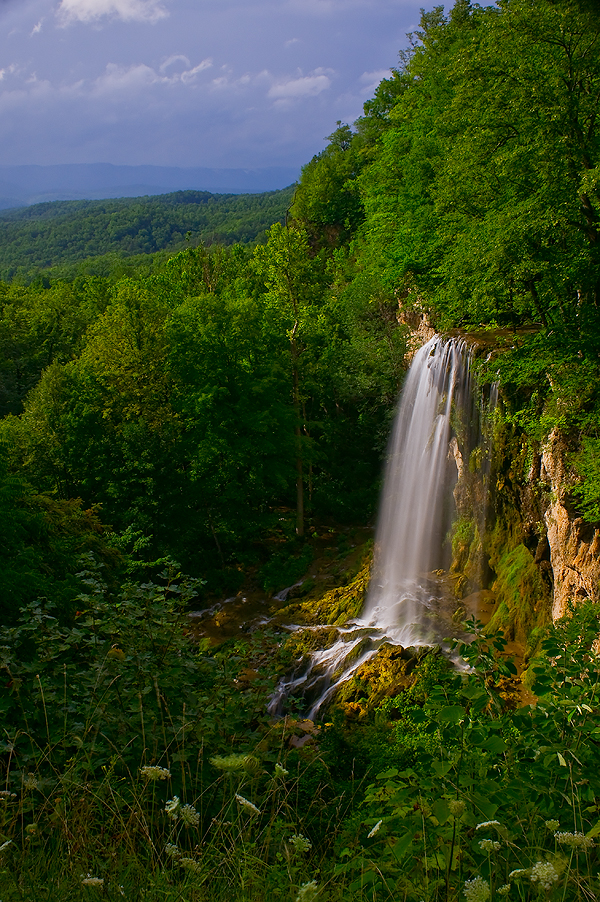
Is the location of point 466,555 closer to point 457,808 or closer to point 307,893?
point 457,808

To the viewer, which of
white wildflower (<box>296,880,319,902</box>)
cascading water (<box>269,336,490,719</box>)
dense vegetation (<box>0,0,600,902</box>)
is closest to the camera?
white wildflower (<box>296,880,319,902</box>)

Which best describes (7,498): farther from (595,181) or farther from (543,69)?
(543,69)

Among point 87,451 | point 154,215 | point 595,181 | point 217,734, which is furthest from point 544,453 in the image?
point 154,215

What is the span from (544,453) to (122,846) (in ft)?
35.7

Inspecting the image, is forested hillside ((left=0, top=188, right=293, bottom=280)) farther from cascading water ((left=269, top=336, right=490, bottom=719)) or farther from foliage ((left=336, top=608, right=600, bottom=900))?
foliage ((left=336, top=608, right=600, bottom=900))

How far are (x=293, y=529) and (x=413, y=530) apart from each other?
18.8ft

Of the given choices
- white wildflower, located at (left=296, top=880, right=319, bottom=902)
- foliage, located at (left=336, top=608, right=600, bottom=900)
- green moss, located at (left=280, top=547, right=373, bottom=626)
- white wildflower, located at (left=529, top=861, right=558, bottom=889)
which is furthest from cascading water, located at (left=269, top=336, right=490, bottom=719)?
white wildflower, located at (left=529, top=861, right=558, bottom=889)

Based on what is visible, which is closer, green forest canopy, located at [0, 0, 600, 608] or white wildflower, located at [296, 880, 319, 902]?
white wildflower, located at [296, 880, 319, 902]

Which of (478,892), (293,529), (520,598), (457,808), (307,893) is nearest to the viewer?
(478,892)

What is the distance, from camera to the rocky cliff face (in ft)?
34.7

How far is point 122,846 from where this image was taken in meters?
2.84

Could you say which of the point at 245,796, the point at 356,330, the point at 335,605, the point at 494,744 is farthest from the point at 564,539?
the point at 356,330

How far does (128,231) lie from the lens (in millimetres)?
137125

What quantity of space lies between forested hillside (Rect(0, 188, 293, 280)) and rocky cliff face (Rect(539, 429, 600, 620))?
10324cm
